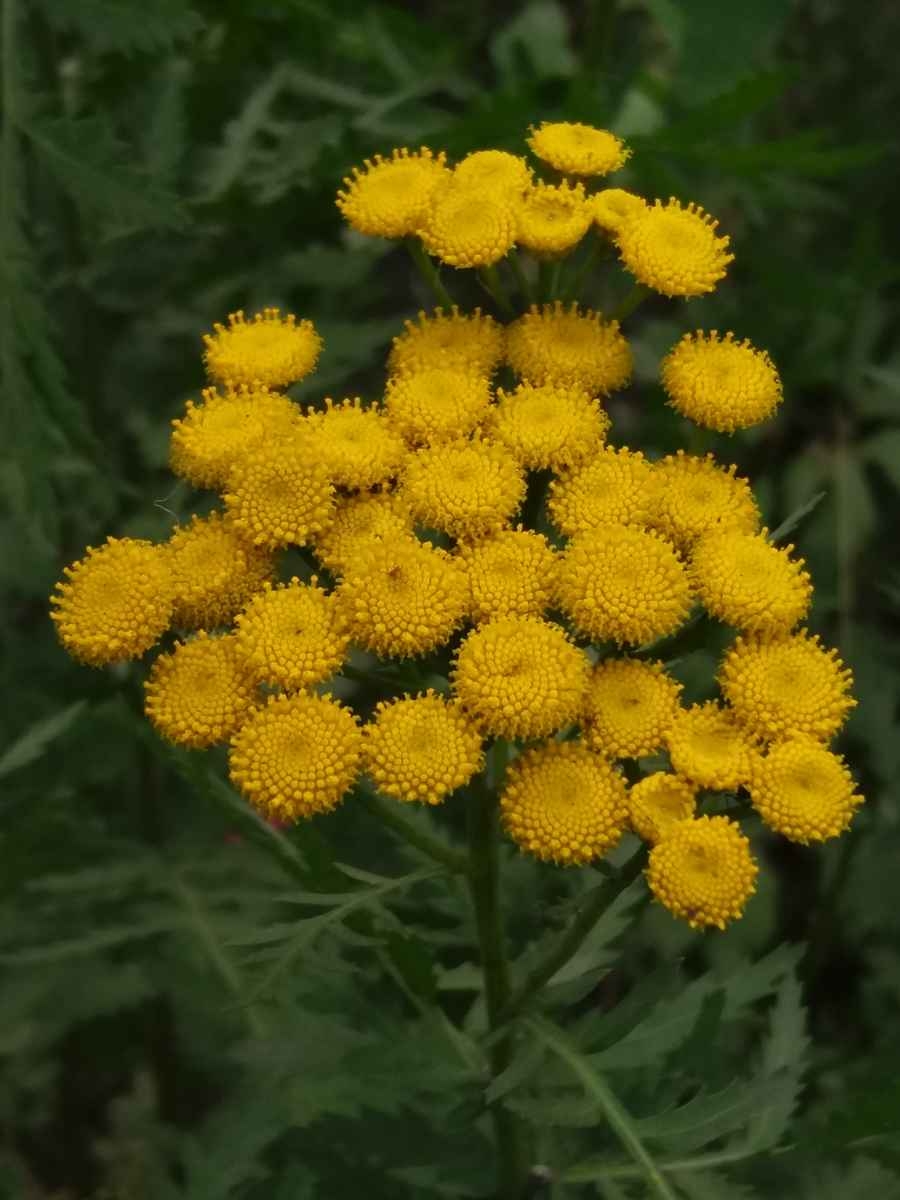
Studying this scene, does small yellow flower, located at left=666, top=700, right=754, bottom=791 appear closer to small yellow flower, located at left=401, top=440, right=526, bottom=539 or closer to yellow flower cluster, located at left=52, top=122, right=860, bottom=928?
yellow flower cluster, located at left=52, top=122, right=860, bottom=928

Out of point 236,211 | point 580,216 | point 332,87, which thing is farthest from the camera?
point 332,87

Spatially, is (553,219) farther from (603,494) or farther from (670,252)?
(603,494)

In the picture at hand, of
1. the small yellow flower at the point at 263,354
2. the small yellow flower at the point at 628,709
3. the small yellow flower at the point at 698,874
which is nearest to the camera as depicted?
the small yellow flower at the point at 698,874

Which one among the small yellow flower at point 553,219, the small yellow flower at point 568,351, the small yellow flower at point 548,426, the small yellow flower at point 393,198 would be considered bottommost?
the small yellow flower at point 548,426

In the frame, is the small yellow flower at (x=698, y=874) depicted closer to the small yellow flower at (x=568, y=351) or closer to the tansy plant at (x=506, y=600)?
the tansy plant at (x=506, y=600)

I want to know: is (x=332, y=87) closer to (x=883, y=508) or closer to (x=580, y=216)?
(x=580, y=216)

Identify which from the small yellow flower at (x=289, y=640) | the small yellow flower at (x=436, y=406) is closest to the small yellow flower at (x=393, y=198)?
the small yellow flower at (x=436, y=406)

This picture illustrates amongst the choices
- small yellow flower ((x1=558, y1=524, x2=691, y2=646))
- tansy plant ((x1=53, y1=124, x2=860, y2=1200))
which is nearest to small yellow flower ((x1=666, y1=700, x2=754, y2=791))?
tansy plant ((x1=53, y1=124, x2=860, y2=1200))

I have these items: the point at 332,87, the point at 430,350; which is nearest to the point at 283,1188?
the point at 430,350
